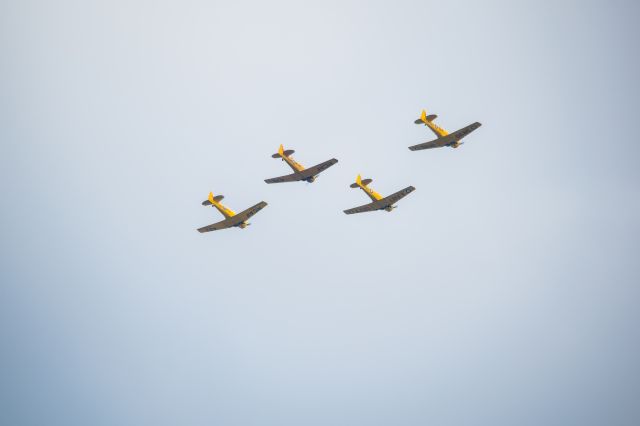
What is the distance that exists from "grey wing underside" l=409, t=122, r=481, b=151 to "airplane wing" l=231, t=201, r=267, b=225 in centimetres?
2328

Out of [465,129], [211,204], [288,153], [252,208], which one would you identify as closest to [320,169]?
[288,153]

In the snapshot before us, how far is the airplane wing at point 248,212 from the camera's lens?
2817 inches

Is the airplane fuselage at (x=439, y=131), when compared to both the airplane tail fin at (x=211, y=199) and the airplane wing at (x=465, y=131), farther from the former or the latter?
the airplane tail fin at (x=211, y=199)

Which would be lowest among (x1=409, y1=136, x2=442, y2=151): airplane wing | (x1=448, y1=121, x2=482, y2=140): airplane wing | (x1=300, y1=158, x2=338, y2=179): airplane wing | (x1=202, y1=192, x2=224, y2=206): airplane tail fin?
(x1=202, y1=192, x2=224, y2=206): airplane tail fin

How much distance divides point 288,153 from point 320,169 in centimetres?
528

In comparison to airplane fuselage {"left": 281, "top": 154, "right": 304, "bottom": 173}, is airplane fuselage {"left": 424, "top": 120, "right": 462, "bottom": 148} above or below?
above

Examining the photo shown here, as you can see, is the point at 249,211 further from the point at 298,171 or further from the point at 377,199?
the point at 377,199

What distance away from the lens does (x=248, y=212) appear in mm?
72312

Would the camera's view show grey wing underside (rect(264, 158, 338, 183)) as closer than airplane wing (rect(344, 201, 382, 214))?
Yes

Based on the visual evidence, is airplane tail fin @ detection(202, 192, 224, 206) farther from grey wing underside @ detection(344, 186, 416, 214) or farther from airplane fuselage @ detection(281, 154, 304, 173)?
grey wing underside @ detection(344, 186, 416, 214)

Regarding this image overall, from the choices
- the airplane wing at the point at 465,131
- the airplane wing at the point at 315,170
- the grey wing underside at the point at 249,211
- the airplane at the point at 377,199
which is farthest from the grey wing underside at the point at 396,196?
the grey wing underside at the point at 249,211

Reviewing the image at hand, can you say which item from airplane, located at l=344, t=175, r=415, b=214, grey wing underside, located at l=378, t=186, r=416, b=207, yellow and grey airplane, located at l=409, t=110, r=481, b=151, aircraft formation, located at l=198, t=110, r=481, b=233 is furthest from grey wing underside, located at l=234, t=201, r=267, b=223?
yellow and grey airplane, located at l=409, t=110, r=481, b=151

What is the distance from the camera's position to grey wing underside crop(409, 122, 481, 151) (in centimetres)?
7512

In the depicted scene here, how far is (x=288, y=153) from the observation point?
226 ft
